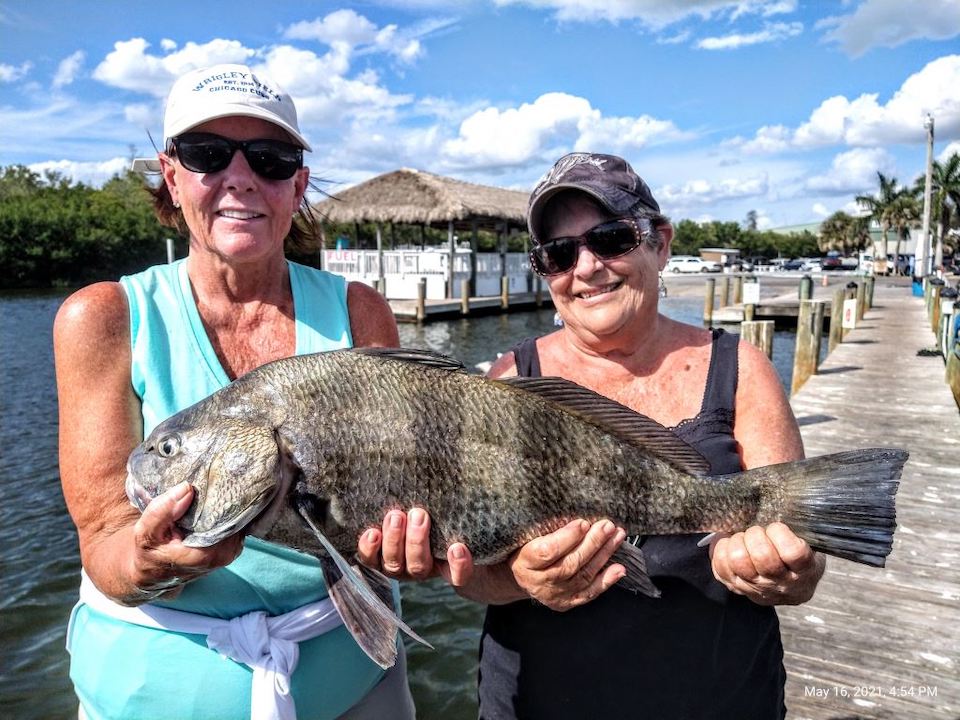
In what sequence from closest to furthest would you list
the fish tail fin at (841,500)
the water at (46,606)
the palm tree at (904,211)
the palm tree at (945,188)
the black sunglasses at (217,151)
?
the fish tail fin at (841,500) < the black sunglasses at (217,151) < the water at (46,606) < the palm tree at (945,188) < the palm tree at (904,211)

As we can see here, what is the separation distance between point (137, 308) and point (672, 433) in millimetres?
1719

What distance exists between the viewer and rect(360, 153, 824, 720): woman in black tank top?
6.91ft

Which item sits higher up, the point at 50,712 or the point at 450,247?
the point at 450,247

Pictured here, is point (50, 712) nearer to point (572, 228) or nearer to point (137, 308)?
point (137, 308)

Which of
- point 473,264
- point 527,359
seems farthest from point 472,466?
point 473,264

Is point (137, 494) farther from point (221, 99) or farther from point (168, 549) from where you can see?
point (221, 99)

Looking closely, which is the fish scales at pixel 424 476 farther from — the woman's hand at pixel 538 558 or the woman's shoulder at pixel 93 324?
the woman's shoulder at pixel 93 324

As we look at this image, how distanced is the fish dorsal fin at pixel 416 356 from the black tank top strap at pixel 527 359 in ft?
1.16

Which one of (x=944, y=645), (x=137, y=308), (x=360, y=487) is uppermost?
(x=137, y=308)

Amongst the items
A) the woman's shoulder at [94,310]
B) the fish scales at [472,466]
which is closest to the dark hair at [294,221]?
the woman's shoulder at [94,310]

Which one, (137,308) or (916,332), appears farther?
(916,332)

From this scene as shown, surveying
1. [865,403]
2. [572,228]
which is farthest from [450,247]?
[572,228]

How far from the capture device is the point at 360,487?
6.81ft

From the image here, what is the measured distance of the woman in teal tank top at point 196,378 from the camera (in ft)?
7.15
